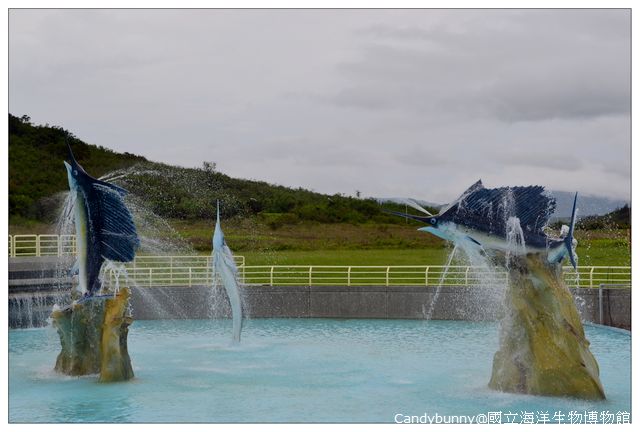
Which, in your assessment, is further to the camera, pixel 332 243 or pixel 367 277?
pixel 332 243

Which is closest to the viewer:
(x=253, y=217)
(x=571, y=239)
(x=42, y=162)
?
(x=571, y=239)

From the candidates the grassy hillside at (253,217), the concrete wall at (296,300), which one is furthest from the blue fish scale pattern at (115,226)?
the grassy hillside at (253,217)

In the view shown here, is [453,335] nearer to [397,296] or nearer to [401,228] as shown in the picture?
[397,296]

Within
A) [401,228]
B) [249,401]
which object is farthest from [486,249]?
[401,228]

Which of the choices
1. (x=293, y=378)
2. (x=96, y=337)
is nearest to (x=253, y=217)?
(x=293, y=378)

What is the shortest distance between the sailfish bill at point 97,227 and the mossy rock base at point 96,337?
0.37 metres

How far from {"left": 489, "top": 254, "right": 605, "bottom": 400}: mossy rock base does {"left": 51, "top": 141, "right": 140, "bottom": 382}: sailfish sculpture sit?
5102mm

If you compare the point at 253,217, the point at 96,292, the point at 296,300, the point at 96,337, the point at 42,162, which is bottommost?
the point at 96,337

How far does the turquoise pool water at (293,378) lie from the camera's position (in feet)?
37.6

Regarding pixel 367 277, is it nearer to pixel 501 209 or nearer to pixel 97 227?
pixel 97 227

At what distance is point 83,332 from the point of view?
513 inches

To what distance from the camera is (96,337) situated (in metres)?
13.0

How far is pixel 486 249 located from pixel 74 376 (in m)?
6.08

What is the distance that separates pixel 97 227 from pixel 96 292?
38.1 inches
